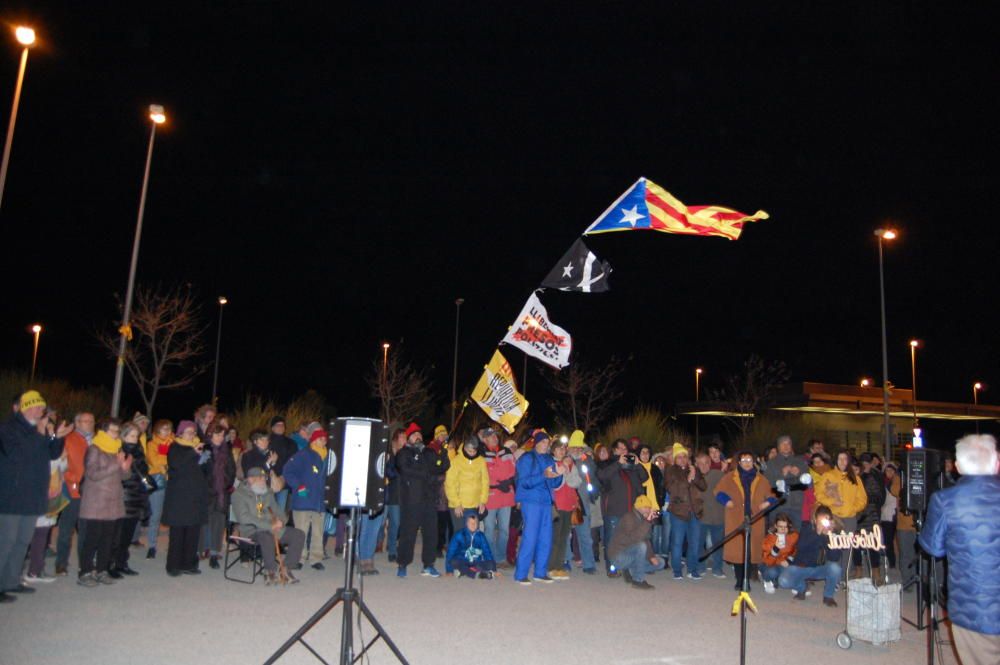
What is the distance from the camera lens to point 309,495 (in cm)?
1195

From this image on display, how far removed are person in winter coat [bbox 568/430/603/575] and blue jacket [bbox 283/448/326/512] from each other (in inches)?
160

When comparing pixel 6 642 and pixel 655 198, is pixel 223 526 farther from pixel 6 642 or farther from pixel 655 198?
pixel 655 198

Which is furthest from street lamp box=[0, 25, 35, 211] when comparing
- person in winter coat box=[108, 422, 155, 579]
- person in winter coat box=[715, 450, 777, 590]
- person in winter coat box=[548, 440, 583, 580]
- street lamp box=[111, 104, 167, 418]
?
person in winter coat box=[715, 450, 777, 590]

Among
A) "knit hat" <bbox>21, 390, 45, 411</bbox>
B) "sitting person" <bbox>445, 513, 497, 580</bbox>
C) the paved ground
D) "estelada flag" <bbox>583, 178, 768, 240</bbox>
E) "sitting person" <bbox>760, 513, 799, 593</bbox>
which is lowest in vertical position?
the paved ground

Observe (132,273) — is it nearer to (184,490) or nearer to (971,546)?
(184,490)

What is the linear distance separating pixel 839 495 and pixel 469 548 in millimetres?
5613

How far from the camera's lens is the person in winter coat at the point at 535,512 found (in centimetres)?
1149

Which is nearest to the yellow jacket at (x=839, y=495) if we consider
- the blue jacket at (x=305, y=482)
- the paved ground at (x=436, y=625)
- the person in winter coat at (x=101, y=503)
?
the paved ground at (x=436, y=625)

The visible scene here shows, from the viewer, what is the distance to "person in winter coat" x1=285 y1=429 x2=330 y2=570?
1193cm

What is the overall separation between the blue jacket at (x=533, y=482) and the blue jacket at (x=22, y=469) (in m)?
6.20

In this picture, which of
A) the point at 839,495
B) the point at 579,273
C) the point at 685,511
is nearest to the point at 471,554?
the point at 685,511

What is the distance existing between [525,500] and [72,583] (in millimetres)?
6095

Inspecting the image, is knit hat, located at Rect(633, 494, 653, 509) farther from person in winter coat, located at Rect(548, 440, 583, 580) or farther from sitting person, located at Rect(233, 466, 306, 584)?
sitting person, located at Rect(233, 466, 306, 584)

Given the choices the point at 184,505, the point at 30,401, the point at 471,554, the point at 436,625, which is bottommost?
the point at 436,625
